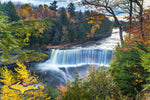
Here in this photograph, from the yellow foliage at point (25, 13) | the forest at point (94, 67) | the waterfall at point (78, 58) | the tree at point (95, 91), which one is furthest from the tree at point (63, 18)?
the tree at point (95, 91)

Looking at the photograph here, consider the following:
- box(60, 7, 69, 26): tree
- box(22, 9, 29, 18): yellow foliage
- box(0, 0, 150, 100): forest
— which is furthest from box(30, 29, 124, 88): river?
box(22, 9, 29, 18): yellow foliage

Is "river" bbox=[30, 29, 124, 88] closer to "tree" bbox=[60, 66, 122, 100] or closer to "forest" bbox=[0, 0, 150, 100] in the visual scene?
"forest" bbox=[0, 0, 150, 100]

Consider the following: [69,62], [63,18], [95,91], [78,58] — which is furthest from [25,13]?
[95,91]

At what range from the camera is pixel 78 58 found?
19.9 metres

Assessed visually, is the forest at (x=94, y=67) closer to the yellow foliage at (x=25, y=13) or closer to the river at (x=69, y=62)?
the river at (x=69, y=62)

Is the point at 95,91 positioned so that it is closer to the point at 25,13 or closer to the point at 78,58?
the point at 78,58

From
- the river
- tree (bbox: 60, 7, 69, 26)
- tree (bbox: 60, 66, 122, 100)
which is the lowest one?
the river

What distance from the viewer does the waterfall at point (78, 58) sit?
19188mm

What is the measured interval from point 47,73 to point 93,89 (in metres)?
14.7

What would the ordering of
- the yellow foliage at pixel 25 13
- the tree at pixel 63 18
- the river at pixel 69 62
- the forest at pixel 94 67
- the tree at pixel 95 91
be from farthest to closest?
1. the tree at pixel 63 18
2. the yellow foliage at pixel 25 13
3. the river at pixel 69 62
4. the forest at pixel 94 67
5. the tree at pixel 95 91

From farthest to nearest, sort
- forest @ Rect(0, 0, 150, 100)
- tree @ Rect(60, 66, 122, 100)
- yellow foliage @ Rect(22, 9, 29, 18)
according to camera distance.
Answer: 1. yellow foliage @ Rect(22, 9, 29, 18)
2. forest @ Rect(0, 0, 150, 100)
3. tree @ Rect(60, 66, 122, 100)

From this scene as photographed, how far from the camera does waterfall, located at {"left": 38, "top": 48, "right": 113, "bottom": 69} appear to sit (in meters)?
19.2

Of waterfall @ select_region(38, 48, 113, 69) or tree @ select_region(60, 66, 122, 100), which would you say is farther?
waterfall @ select_region(38, 48, 113, 69)

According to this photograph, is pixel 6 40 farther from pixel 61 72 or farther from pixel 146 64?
pixel 61 72
